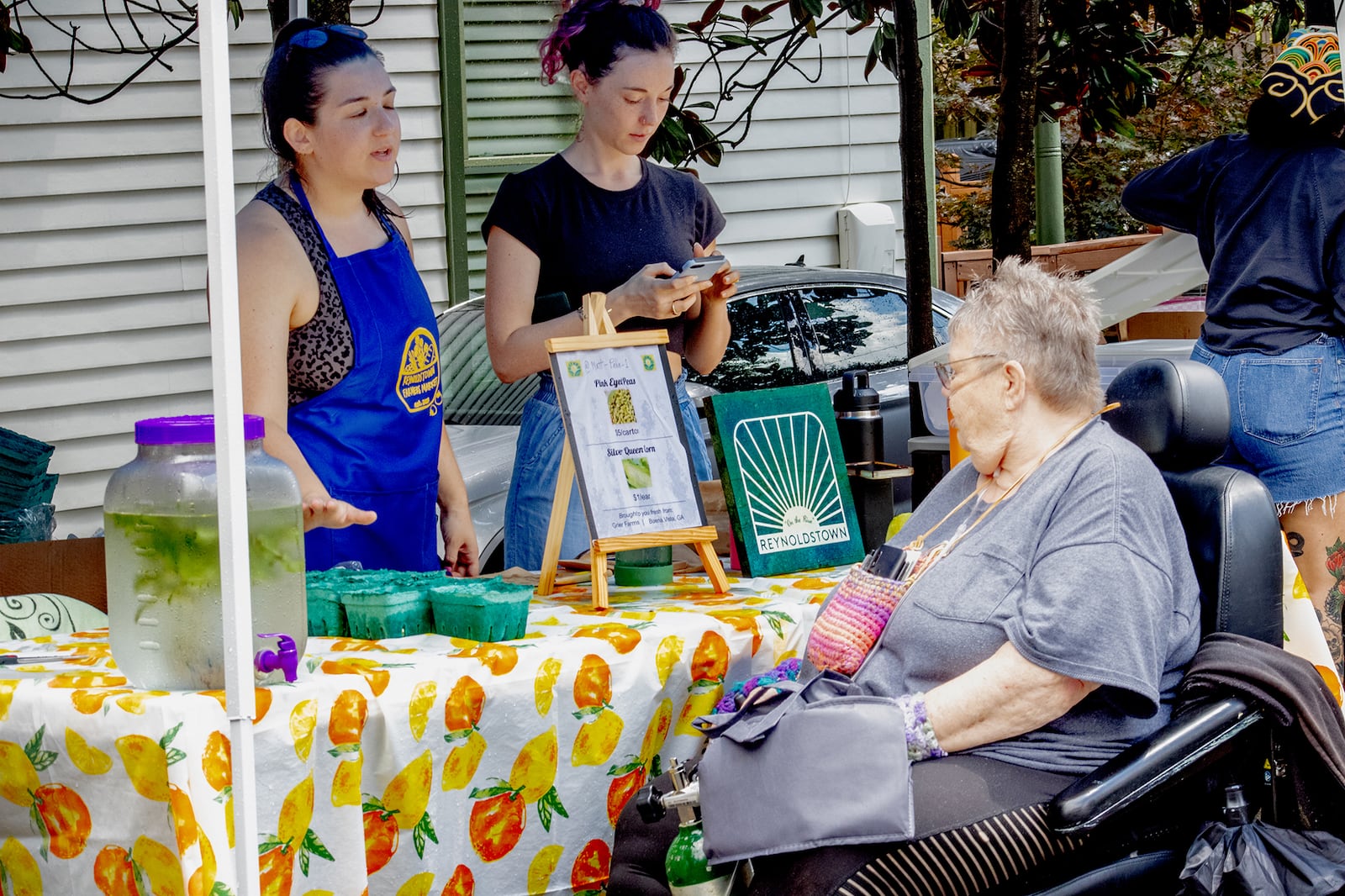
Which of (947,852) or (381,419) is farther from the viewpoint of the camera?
(381,419)

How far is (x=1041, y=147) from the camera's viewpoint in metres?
11.6

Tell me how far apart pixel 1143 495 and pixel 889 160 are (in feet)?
20.6

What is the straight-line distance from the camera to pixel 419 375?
8.79 ft

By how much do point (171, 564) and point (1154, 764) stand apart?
4.43 feet

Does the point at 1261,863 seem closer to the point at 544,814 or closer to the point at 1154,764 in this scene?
the point at 1154,764

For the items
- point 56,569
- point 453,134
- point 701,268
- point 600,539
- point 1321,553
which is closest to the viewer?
point 600,539

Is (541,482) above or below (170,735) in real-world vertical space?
above

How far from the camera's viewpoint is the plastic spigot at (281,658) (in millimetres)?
1937

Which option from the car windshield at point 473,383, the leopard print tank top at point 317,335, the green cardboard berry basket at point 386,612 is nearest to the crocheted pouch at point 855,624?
the green cardboard berry basket at point 386,612

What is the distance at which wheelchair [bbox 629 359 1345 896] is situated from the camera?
1.95 metres

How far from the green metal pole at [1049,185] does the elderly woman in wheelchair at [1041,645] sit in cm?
961

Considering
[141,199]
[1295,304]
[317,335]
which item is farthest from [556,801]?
[141,199]

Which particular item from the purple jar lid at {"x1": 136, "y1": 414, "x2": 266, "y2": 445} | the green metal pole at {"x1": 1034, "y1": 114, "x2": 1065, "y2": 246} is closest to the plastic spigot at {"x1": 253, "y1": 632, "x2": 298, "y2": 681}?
the purple jar lid at {"x1": 136, "y1": 414, "x2": 266, "y2": 445}

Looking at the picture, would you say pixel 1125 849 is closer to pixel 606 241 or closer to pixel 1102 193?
pixel 606 241
